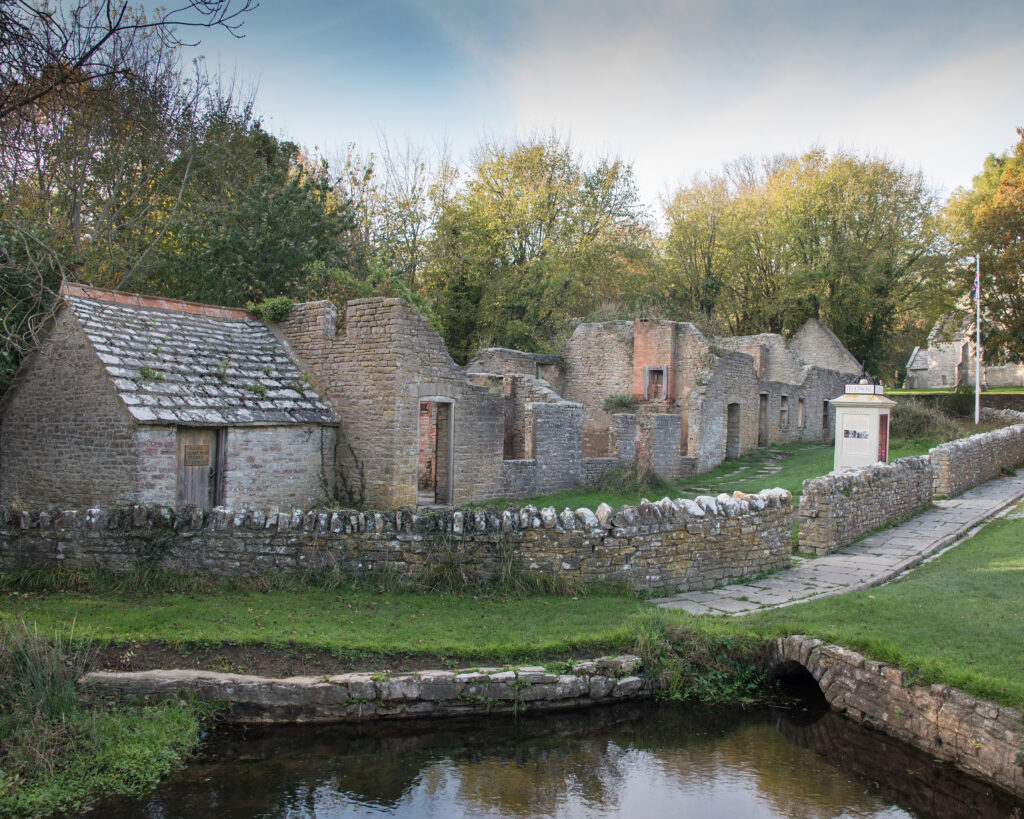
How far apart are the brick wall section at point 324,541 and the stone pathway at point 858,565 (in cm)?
127

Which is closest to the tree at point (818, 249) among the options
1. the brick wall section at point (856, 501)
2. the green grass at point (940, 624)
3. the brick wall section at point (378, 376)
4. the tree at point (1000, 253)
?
the tree at point (1000, 253)

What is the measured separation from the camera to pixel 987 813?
5371mm

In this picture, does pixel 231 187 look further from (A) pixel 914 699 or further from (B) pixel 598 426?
(A) pixel 914 699

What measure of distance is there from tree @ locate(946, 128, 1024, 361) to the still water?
1216 inches

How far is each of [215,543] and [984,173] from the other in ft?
141

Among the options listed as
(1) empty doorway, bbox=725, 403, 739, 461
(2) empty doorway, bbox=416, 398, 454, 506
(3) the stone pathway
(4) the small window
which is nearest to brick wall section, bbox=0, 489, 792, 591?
(3) the stone pathway

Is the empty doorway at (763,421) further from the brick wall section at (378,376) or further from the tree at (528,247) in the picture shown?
the brick wall section at (378,376)

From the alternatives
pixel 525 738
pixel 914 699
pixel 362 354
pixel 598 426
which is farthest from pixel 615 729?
pixel 598 426

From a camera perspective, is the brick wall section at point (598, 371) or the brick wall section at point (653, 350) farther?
the brick wall section at point (598, 371)

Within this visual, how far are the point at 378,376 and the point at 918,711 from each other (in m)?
10.2

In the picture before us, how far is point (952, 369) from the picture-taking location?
5591 cm

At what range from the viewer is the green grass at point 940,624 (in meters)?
6.23

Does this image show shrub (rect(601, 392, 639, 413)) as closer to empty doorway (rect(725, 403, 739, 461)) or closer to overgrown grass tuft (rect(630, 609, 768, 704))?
empty doorway (rect(725, 403, 739, 461))

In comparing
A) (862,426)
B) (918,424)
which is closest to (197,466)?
(862,426)
